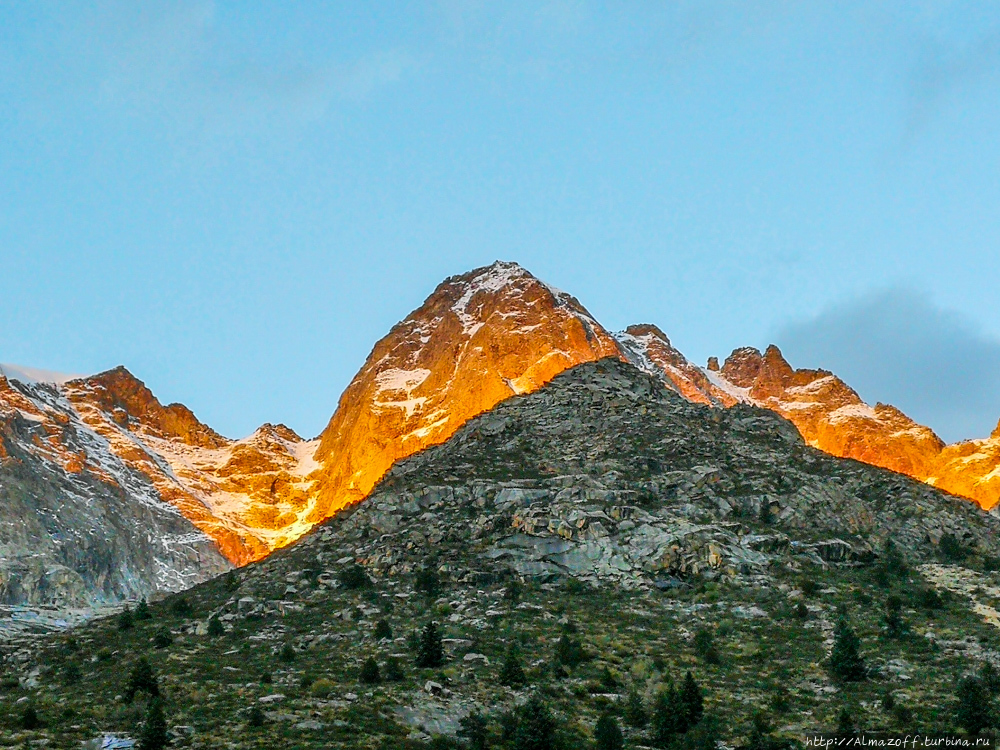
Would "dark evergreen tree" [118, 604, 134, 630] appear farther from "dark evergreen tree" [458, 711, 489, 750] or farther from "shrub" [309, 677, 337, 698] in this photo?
"dark evergreen tree" [458, 711, 489, 750]

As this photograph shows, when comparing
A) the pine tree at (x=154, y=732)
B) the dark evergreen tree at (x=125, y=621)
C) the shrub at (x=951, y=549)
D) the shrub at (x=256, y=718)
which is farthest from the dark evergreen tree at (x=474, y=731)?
the shrub at (x=951, y=549)

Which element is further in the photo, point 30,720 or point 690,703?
point 690,703

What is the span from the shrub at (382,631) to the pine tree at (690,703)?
46.0 ft

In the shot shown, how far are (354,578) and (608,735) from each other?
22424 millimetres

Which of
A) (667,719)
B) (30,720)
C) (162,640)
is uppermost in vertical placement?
(162,640)

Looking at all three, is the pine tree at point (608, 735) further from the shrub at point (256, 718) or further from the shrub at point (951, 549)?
the shrub at point (951, 549)

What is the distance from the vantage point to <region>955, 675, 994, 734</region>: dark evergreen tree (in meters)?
33.3

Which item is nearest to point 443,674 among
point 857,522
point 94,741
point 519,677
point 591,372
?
point 519,677

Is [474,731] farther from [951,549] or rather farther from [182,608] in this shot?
[951,549]

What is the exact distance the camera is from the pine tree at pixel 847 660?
38.7 m

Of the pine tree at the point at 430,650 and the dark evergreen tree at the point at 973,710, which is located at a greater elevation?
the pine tree at the point at 430,650

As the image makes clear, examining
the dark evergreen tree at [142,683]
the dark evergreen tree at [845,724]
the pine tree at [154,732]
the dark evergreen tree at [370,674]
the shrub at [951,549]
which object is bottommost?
the pine tree at [154,732]

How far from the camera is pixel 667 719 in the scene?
34719 millimetres

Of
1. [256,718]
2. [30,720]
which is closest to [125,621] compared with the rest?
[30,720]
